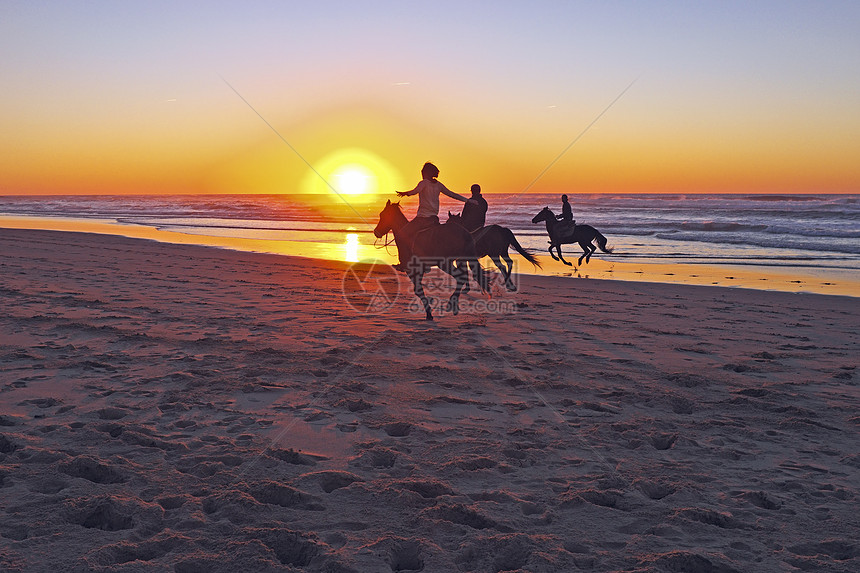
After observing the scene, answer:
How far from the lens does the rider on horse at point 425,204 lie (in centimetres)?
992

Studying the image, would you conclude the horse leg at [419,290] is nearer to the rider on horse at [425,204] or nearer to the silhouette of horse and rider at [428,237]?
the silhouette of horse and rider at [428,237]

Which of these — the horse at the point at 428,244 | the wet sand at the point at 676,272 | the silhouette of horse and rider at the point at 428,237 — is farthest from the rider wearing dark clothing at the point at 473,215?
the wet sand at the point at 676,272

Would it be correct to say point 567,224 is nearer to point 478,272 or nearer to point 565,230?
point 565,230

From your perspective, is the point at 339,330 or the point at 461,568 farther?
the point at 339,330

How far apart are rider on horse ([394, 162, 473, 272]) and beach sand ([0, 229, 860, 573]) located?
4.97 feet

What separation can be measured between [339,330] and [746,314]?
779 cm

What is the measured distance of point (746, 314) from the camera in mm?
11148

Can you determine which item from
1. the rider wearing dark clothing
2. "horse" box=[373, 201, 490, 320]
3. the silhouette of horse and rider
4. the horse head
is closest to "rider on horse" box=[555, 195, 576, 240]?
the rider wearing dark clothing

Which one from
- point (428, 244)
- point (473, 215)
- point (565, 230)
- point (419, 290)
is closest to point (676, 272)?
point (565, 230)

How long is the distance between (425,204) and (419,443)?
5.84 m

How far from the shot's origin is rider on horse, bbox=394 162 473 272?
9.92 metres

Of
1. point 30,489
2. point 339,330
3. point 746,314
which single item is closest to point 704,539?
point 30,489

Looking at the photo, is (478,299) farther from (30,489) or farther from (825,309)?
(30,489)

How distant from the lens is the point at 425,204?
1010 cm
